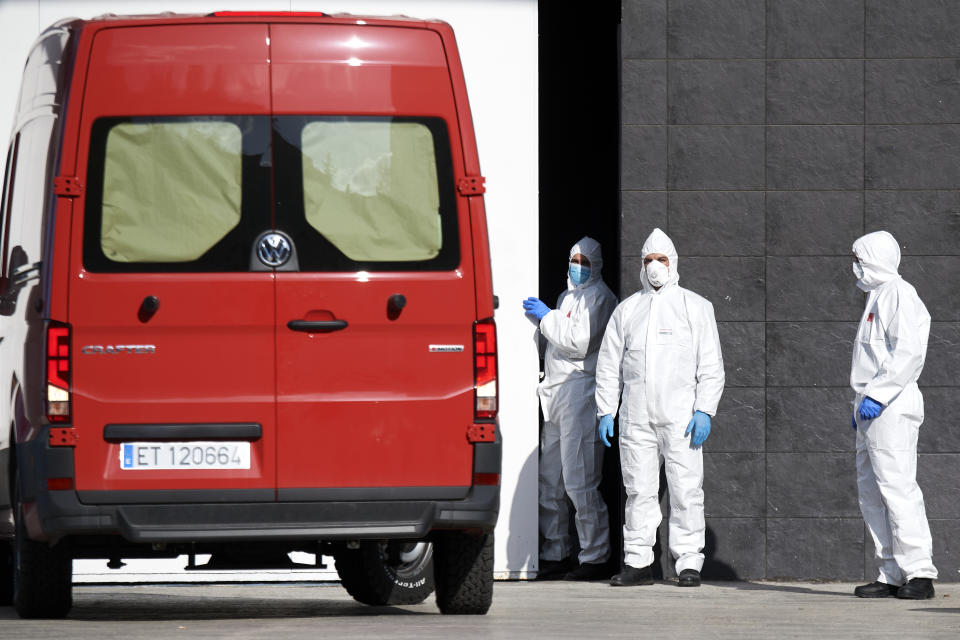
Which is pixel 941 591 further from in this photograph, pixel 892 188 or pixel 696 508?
pixel 892 188

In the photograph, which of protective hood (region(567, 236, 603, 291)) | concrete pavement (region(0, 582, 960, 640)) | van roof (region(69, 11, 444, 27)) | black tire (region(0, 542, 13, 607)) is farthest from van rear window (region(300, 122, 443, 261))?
protective hood (region(567, 236, 603, 291))

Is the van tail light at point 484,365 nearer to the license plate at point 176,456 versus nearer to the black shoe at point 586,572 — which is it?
the license plate at point 176,456

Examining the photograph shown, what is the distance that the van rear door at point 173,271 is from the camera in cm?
661

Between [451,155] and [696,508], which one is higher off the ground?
[451,155]

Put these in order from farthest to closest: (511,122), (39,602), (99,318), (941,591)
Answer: (511,122), (941,591), (39,602), (99,318)

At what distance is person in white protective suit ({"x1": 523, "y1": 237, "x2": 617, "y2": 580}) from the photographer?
423 inches

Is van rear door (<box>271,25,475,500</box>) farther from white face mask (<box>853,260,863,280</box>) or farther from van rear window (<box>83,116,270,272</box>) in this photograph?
white face mask (<box>853,260,863,280</box>)

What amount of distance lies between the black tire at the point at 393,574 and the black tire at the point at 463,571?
925mm

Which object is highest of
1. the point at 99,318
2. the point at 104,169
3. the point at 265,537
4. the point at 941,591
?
the point at 104,169

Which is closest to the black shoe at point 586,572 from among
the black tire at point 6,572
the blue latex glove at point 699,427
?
the blue latex glove at point 699,427

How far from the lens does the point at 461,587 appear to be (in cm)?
736

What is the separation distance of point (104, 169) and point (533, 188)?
4470 mm

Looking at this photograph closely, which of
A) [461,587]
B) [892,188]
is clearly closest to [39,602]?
[461,587]

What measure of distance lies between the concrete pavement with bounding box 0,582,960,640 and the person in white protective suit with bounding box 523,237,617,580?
1.37ft
